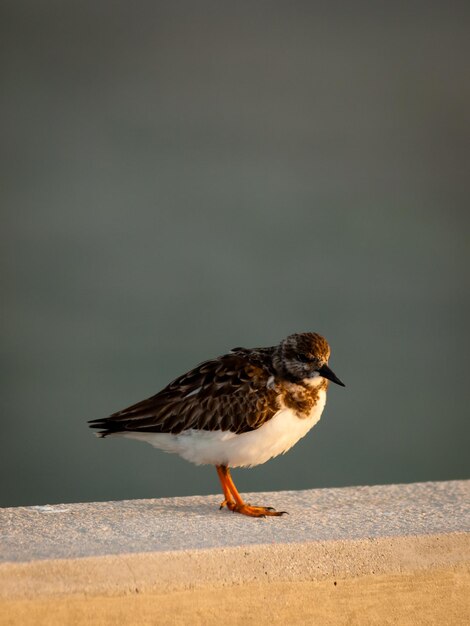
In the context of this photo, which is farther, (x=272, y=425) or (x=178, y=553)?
(x=272, y=425)

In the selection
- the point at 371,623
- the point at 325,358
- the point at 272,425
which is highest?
the point at 325,358

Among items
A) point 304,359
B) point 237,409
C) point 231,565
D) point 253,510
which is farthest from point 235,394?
point 231,565

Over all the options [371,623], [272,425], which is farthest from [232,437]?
[371,623]

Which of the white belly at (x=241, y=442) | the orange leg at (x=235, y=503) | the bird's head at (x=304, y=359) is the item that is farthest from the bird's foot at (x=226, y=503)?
the bird's head at (x=304, y=359)

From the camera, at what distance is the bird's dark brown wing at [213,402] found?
2660 millimetres

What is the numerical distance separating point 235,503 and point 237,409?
0.25m

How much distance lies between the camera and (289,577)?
2.14m

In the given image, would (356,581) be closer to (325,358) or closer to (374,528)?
(374,528)

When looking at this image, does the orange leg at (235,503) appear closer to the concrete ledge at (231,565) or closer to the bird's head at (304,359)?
the concrete ledge at (231,565)

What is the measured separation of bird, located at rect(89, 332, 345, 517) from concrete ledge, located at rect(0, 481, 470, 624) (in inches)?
7.8

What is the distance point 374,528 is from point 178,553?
0.53 m

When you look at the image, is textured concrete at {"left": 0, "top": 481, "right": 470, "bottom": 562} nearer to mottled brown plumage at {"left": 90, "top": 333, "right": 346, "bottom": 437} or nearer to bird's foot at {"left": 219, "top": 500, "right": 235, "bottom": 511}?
bird's foot at {"left": 219, "top": 500, "right": 235, "bottom": 511}

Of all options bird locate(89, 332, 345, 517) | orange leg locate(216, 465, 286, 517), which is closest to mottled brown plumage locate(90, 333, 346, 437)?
bird locate(89, 332, 345, 517)

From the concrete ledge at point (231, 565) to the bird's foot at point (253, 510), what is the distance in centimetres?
3
